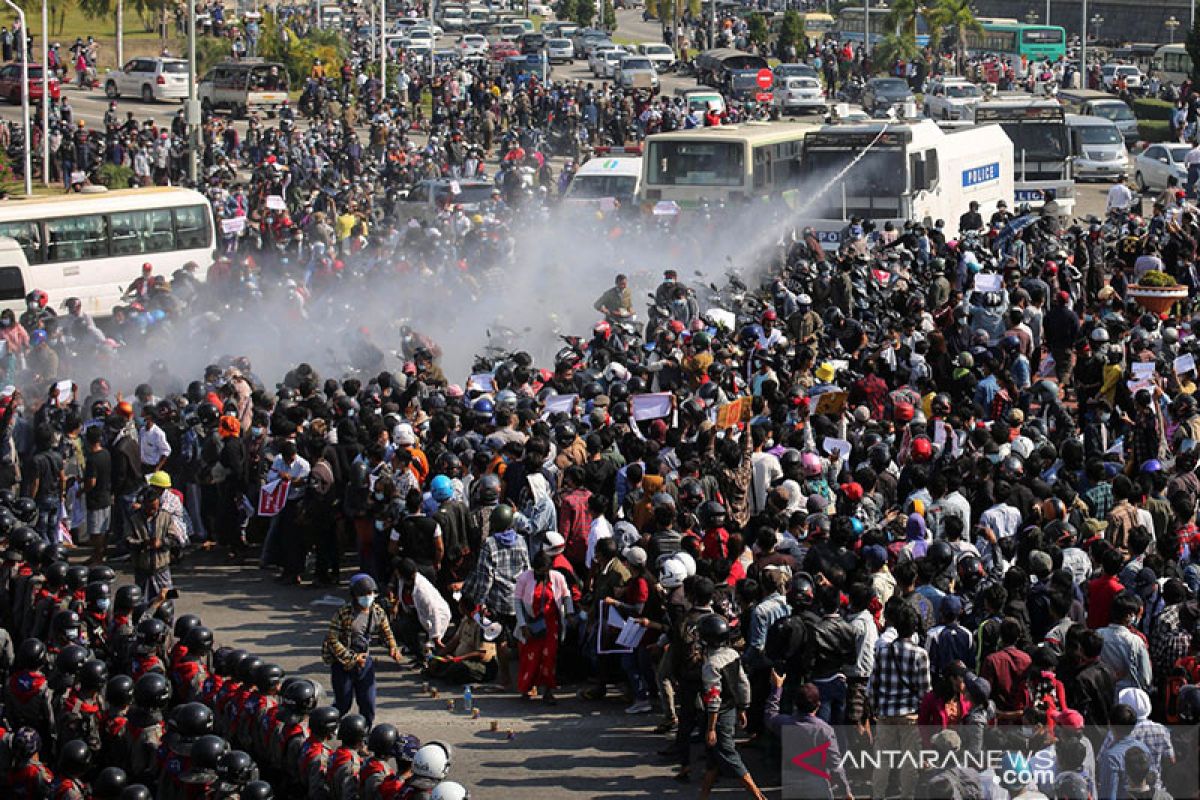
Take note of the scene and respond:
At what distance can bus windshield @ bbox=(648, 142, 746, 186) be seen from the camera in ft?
101

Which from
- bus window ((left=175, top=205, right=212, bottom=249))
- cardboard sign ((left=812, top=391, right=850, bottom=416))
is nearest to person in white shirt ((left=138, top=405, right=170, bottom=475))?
cardboard sign ((left=812, top=391, right=850, bottom=416))

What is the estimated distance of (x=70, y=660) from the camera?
1137cm

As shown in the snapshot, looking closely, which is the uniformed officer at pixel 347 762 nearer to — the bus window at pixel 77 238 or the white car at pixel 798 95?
the bus window at pixel 77 238

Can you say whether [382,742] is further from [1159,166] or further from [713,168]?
[1159,166]

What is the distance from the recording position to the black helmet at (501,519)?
13.8m

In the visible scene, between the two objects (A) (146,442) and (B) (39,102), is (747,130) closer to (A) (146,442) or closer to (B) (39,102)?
(A) (146,442)

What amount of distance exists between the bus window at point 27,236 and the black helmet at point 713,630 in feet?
59.3

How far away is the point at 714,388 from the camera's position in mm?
17672

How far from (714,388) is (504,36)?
205ft

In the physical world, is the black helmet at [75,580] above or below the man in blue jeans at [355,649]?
above

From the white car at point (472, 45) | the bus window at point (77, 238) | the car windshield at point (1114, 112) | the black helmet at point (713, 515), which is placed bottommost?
the black helmet at point (713, 515)

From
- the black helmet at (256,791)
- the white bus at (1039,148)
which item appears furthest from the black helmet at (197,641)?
the white bus at (1039,148)

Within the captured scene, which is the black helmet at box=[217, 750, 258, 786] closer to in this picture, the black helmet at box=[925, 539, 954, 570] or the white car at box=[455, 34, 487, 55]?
the black helmet at box=[925, 539, 954, 570]

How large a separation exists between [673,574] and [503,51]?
193 feet
